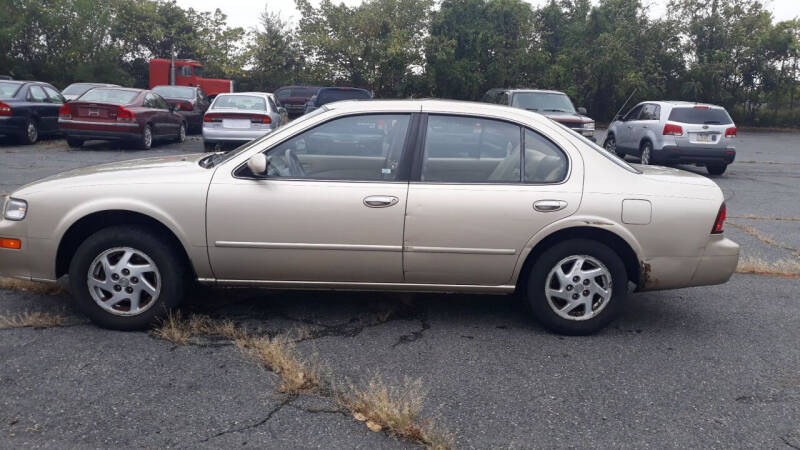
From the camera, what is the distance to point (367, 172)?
14.9ft

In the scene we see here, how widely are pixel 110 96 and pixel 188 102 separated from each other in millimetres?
4952

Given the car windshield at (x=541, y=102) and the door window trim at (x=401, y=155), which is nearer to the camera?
the door window trim at (x=401, y=155)

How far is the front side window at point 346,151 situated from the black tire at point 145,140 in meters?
12.3

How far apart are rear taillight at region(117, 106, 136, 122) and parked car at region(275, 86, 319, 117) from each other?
1538cm

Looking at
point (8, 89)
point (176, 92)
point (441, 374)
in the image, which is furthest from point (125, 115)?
point (441, 374)

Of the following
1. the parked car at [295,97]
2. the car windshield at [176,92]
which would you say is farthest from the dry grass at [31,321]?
the parked car at [295,97]

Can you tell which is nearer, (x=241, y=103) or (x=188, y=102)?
(x=241, y=103)

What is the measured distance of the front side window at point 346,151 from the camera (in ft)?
14.9

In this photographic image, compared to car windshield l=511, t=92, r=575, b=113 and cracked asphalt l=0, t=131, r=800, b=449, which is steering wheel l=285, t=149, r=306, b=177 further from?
car windshield l=511, t=92, r=575, b=113

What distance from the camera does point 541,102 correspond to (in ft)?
54.6

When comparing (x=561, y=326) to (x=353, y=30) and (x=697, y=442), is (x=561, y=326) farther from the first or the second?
(x=353, y=30)

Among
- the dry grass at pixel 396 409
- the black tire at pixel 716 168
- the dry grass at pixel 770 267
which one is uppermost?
the black tire at pixel 716 168

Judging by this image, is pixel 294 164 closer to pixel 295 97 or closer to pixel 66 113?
→ pixel 66 113

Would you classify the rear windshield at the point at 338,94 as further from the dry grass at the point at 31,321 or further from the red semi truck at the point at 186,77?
the red semi truck at the point at 186,77
